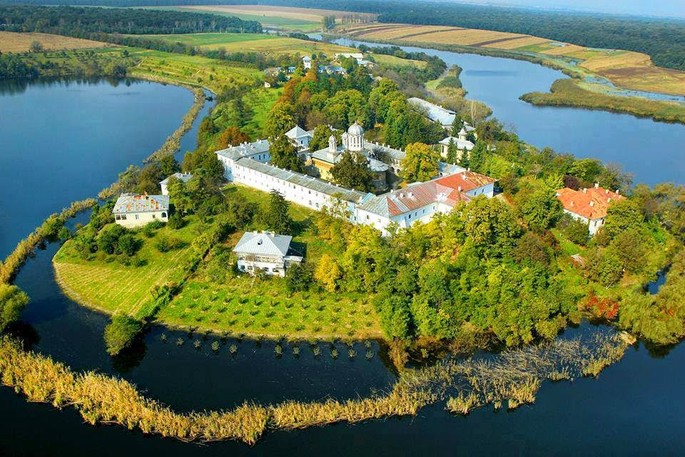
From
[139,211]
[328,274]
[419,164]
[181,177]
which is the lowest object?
[328,274]

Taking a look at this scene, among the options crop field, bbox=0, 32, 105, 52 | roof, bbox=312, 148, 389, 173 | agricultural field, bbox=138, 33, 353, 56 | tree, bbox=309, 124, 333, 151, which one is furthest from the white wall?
crop field, bbox=0, 32, 105, 52

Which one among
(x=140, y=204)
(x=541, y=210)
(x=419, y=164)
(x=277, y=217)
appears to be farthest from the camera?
(x=419, y=164)

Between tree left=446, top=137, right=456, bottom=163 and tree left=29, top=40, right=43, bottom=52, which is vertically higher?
tree left=29, top=40, right=43, bottom=52

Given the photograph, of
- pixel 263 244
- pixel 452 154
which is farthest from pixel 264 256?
pixel 452 154

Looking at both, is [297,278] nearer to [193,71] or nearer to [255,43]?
[193,71]

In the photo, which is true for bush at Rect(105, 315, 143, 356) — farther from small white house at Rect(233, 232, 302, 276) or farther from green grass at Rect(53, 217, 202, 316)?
small white house at Rect(233, 232, 302, 276)

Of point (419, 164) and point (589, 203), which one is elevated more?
point (419, 164)
